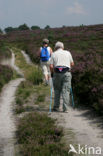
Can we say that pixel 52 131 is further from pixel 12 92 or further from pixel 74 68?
pixel 12 92

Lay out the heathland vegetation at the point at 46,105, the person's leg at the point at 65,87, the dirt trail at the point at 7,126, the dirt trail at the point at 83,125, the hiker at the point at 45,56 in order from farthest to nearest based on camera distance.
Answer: the hiker at the point at 45,56, the person's leg at the point at 65,87, the dirt trail at the point at 83,125, the dirt trail at the point at 7,126, the heathland vegetation at the point at 46,105

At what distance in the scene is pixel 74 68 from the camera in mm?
11594

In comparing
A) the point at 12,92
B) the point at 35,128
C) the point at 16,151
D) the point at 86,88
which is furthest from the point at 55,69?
the point at 12,92

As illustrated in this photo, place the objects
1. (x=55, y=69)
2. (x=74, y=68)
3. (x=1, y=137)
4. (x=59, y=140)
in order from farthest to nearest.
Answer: (x=74, y=68) < (x=55, y=69) < (x=1, y=137) < (x=59, y=140)

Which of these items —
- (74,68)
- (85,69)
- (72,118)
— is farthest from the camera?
(74,68)

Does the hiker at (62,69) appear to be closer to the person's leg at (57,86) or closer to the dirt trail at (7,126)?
the person's leg at (57,86)

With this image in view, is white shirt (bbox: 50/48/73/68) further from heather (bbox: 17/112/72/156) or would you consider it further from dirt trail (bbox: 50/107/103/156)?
heather (bbox: 17/112/72/156)

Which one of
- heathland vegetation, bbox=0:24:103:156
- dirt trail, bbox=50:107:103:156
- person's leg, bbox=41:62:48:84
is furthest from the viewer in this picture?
person's leg, bbox=41:62:48:84

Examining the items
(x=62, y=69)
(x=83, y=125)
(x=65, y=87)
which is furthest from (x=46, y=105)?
(x=83, y=125)

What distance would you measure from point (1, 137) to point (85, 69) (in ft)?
13.4

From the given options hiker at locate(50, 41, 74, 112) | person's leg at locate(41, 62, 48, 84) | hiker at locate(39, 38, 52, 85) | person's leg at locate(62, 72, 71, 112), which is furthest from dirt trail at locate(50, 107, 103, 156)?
person's leg at locate(41, 62, 48, 84)

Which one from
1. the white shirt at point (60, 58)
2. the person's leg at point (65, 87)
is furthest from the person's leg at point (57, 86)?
the white shirt at point (60, 58)

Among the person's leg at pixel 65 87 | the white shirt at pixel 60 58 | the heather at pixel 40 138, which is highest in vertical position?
the white shirt at pixel 60 58

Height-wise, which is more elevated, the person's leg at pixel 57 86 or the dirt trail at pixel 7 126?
the person's leg at pixel 57 86
